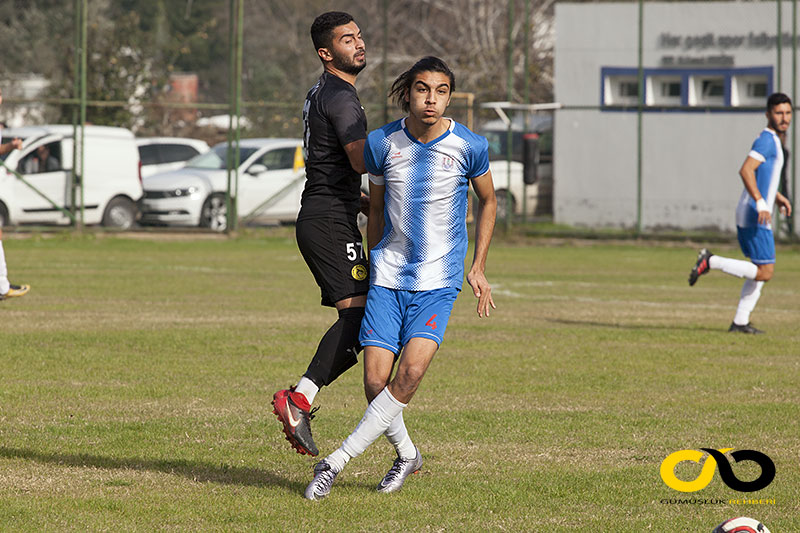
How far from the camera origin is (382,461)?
6.51 metres

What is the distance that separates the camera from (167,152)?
25.8 meters

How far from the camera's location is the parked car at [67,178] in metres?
23.8

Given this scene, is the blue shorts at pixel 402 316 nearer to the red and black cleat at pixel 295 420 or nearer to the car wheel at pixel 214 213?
the red and black cleat at pixel 295 420

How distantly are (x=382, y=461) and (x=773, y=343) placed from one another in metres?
6.06

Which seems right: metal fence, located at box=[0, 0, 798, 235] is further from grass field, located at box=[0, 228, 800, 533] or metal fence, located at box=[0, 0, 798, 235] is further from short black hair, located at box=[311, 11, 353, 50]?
short black hair, located at box=[311, 11, 353, 50]

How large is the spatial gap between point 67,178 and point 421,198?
19.5 m

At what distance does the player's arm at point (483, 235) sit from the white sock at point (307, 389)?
87 cm

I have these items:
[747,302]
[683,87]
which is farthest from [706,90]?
[747,302]

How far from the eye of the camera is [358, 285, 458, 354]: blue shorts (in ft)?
18.7

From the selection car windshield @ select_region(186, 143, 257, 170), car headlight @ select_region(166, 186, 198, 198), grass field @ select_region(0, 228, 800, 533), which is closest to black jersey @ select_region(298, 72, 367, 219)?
grass field @ select_region(0, 228, 800, 533)

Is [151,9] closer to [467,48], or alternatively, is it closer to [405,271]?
[467,48]

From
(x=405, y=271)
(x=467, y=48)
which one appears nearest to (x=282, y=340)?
(x=405, y=271)

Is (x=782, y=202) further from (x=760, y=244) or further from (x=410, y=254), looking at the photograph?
(x=410, y=254)

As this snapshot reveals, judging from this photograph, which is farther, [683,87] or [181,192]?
[683,87]
